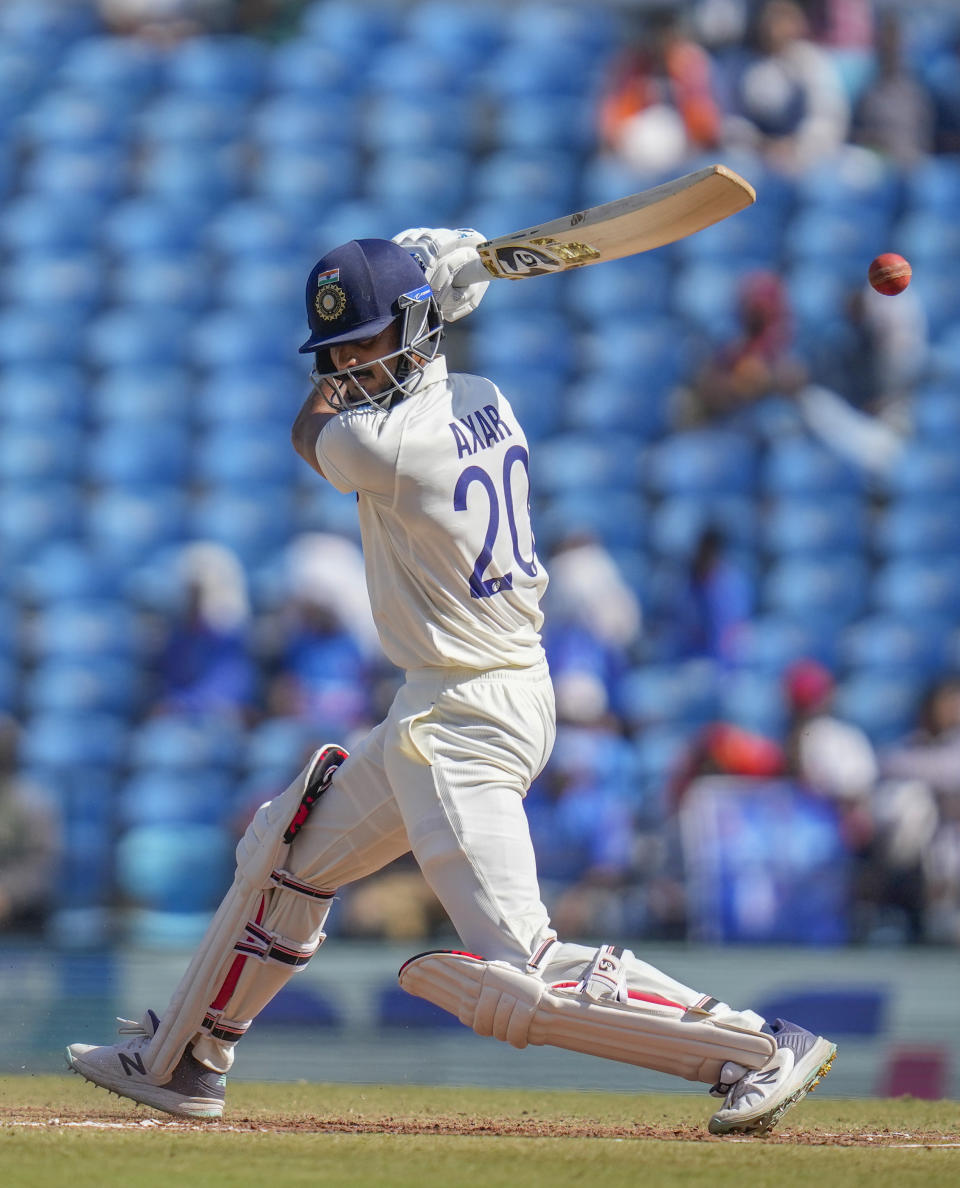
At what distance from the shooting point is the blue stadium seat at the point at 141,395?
938 centimetres

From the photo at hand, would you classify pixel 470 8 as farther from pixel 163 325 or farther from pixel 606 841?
pixel 606 841

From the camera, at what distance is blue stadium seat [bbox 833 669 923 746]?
26.6 ft

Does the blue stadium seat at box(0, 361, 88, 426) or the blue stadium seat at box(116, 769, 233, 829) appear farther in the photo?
the blue stadium seat at box(0, 361, 88, 426)

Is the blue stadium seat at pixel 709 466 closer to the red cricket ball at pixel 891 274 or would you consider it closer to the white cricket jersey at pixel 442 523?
the red cricket ball at pixel 891 274

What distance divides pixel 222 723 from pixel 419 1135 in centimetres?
415

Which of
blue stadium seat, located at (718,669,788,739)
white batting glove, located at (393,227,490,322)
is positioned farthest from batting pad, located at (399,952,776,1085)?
blue stadium seat, located at (718,669,788,739)

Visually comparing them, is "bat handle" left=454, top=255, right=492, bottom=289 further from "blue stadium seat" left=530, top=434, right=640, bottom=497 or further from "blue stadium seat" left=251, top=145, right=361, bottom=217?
"blue stadium seat" left=251, top=145, right=361, bottom=217

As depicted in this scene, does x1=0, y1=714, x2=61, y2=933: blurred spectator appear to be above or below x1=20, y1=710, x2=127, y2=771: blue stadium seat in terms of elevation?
below

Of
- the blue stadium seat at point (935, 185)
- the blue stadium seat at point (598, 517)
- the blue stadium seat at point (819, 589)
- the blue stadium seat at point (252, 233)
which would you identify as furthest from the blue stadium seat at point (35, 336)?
the blue stadium seat at point (935, 185)

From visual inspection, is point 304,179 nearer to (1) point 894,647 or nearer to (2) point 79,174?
(2) point 79,174

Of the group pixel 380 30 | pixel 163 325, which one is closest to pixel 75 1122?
pixel 163 325

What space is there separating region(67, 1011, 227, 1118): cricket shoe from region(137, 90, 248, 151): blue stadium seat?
7.13 metres

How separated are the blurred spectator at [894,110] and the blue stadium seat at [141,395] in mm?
4146

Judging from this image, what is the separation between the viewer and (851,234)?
975cm
